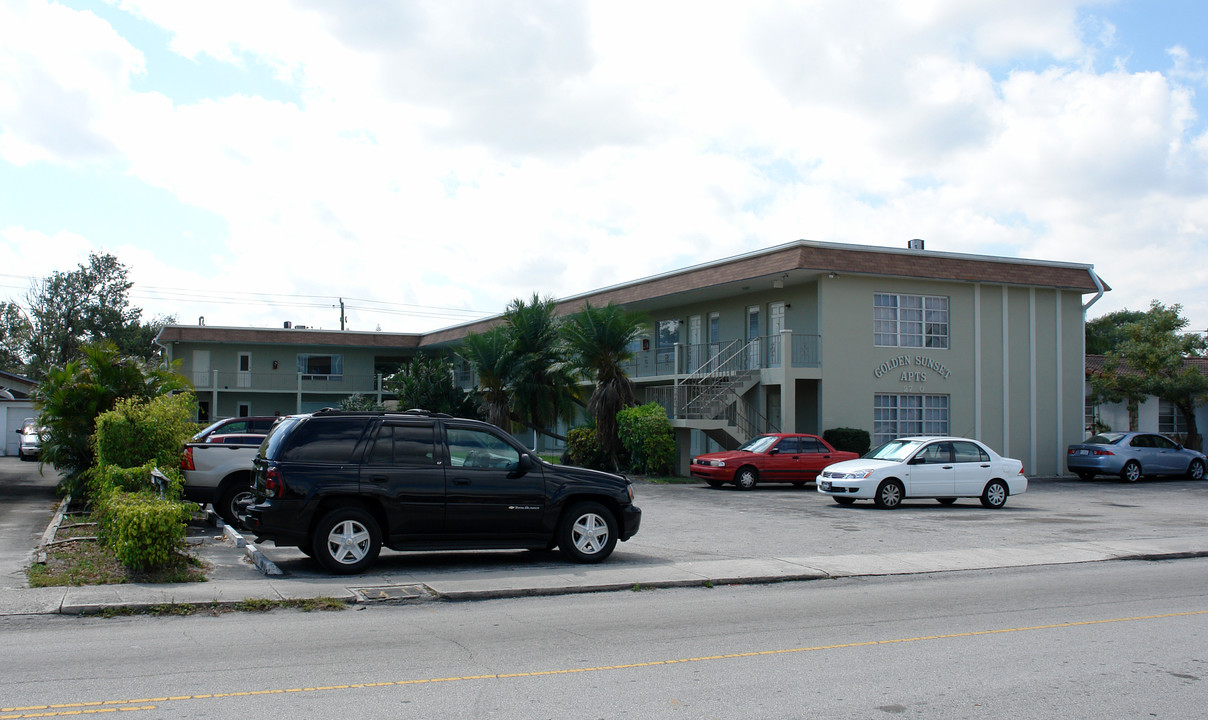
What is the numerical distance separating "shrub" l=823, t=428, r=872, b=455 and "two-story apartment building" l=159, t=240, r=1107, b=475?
673mm

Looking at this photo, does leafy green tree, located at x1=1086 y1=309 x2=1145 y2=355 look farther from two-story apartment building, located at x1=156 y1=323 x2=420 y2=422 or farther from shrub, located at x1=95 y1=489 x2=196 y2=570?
shrub, located at x1=95 y1=489 x2=196 y2=570

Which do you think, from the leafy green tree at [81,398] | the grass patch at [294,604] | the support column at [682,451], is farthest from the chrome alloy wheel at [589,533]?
the support column at [682,451]

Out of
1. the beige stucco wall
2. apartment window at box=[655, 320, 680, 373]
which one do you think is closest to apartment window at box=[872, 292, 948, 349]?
the beige stucco wall

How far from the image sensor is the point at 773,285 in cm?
2869

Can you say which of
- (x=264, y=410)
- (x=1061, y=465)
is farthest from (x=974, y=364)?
(x=264, y=410)

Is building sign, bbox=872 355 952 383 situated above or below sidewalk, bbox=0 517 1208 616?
above

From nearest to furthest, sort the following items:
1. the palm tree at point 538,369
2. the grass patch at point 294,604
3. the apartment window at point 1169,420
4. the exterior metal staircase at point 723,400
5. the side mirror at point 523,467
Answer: the grass patch at point 294,604 → the side mirror at point 523,467 → the exterior metal staircase at point 723,400 → the palm tree at point 538,369 → the apartment window at point 1169,420

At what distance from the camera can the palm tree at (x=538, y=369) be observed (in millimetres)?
31656

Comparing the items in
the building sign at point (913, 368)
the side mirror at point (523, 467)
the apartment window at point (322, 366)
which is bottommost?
the side mirror at point (523, 467)

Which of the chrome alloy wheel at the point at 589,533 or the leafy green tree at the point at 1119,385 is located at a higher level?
the leafy green tree at the point at 1119,385

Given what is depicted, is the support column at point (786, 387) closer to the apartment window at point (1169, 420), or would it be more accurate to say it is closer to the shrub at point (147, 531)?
the shrub at point (147, 531)

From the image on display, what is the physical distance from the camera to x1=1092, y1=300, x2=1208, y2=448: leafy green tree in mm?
35031

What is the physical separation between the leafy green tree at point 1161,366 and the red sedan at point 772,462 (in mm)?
16804

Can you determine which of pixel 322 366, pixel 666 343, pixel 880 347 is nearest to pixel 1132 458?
pixel 880 347
